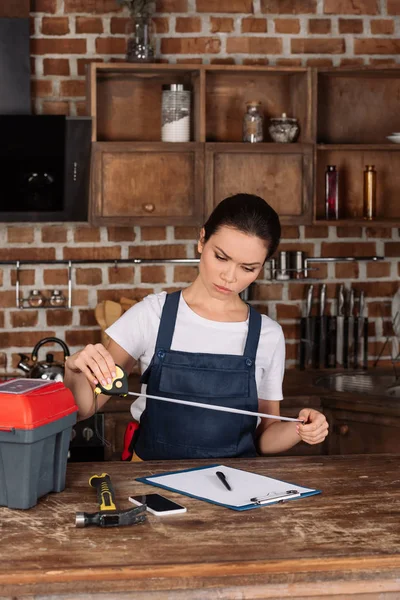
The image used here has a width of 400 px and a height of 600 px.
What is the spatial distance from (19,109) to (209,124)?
83 cm

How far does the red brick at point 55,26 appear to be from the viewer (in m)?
3.83

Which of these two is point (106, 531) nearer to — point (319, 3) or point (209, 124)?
point (209, 124)

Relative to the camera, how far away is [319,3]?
13.1 ft

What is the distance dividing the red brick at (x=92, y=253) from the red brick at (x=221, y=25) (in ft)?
3.50

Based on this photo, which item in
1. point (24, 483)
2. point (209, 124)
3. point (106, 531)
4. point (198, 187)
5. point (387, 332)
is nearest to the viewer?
point (106, 531)

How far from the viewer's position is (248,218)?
2.41m

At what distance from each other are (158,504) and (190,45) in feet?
8.52

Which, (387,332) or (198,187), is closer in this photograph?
(198,187)

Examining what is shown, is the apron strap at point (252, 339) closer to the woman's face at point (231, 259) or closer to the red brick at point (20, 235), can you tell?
the woman's face at point (231, 259)

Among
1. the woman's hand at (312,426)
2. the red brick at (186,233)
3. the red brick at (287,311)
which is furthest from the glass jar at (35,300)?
the woman's hand at (312,426)

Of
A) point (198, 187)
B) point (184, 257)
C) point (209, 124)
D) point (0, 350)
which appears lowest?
point (0, 350)

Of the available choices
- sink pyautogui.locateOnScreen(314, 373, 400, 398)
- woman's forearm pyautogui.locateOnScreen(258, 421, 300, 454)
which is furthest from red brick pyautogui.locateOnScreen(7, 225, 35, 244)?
woman's forearm pyautogui.locateOnScreen(258, 421, 300, 454)

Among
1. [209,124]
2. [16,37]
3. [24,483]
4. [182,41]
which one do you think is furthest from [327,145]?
[24,483]

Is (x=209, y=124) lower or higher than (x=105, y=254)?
higher
